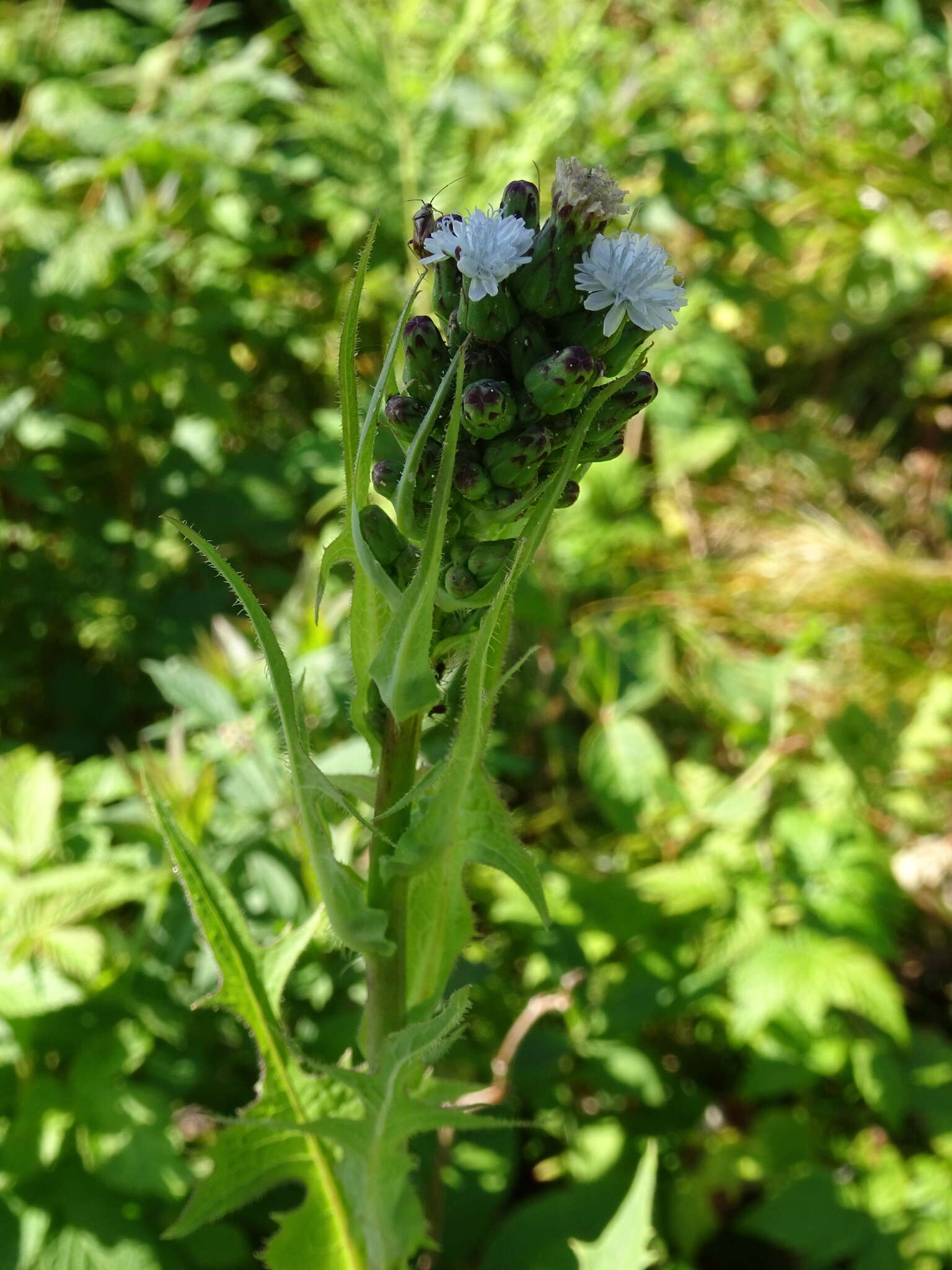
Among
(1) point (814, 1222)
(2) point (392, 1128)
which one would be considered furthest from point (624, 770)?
(2) point (392, 1128)

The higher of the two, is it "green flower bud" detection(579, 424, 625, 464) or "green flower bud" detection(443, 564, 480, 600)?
"green flower bud" detection(579, 424, 625, 464)

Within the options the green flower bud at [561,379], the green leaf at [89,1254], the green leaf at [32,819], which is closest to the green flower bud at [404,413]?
the green flower bud at [561,379]

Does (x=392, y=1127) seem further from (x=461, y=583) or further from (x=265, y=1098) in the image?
(x=461, y=583)

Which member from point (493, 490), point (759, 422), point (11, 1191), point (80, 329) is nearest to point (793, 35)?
point (759, 422)

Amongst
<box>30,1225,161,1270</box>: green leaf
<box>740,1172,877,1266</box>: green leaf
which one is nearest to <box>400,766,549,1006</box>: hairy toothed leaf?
<box>30,1225,161,1270</box>: green leaf

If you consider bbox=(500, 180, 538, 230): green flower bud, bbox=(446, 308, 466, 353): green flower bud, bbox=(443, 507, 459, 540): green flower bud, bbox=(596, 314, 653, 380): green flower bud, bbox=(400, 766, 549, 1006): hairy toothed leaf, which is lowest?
bbox=(400, 766, 549, 1006): hairy toothed leaf

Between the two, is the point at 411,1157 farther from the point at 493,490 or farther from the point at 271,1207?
the point at 271,1207

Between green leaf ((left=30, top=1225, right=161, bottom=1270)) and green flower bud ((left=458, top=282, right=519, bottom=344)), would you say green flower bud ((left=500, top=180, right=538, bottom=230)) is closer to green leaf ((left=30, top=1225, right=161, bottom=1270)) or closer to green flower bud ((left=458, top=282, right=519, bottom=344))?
green flower bud ((left=458, top=282, right=519, bottom=344))
